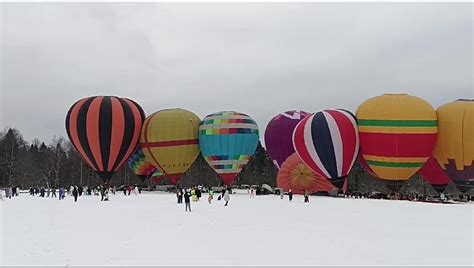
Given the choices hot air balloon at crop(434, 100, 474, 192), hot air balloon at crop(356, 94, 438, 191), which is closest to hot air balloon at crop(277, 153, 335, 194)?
hot air balloon at crop(356, 94, 438, 191)

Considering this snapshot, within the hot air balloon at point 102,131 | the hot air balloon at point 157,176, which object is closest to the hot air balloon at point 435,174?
the hot air balloon at point 102,131

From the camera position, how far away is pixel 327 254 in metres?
10.2

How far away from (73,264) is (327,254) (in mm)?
4597

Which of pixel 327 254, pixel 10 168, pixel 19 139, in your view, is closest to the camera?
pixel 327 254

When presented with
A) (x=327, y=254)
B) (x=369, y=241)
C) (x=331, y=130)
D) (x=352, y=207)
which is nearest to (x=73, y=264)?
(x=327, y=254)

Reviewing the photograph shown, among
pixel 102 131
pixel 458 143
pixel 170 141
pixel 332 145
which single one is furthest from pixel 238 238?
pixel 170 141

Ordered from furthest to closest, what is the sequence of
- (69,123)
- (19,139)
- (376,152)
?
(19,139), (69,123), (376,152)

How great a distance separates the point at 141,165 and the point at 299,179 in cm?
1619

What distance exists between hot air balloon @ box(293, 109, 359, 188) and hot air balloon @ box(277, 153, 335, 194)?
1410 mm

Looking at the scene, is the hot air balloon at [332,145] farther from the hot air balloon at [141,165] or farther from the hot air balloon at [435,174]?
the hot air balloon at [141,165]

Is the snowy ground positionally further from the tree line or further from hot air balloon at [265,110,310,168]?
the tree line

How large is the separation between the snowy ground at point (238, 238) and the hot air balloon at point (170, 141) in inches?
801

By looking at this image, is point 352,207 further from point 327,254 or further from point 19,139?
point 19,139

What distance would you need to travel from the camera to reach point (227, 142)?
39.3 metres
